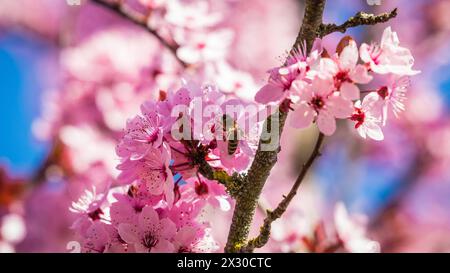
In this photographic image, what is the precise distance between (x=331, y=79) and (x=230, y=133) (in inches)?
11.4

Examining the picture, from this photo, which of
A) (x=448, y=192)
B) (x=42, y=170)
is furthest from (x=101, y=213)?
(x=448, y=192)

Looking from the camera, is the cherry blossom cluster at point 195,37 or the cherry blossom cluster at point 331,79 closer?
the cherry blossom cluster at point 331,79

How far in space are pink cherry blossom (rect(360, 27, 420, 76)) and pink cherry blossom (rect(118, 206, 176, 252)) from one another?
Answer: 63cm

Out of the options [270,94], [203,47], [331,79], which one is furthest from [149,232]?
[203,47]

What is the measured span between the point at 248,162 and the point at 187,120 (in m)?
0.21

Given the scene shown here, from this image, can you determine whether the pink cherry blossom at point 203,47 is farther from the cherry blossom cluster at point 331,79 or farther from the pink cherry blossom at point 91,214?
the cherry blossom cluster at point 331,79

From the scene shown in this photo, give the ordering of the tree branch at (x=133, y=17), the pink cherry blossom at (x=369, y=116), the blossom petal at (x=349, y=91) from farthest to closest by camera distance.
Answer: the tree branch at (x=133, y=17) < the pink cherry blossom at (x=369, y=116) < the blossom petal at (x=349, y=91)

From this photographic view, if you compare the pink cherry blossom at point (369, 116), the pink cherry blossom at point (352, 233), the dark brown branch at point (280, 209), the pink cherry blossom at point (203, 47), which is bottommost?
the dark brown branch at point (280, 209)

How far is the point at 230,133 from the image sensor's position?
153 cm

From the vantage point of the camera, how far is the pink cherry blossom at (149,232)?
1.57m

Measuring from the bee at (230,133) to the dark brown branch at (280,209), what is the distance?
0.18 m

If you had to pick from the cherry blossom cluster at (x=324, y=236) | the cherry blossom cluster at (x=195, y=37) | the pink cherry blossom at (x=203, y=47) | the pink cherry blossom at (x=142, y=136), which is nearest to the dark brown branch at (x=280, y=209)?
the pink cherry blossom at (x=142, y=136)

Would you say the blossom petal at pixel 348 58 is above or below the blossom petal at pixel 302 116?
above

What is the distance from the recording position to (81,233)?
5.58 feet
